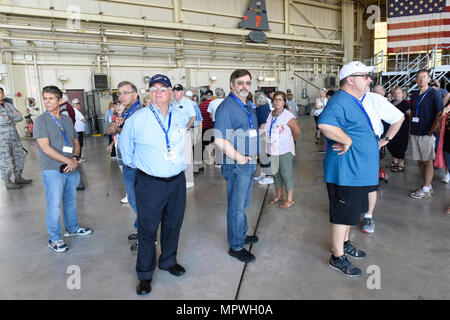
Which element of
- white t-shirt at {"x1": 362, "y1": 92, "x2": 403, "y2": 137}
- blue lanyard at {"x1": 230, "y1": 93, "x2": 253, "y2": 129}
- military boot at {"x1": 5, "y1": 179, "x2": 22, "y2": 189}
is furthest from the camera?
military boot at {"x1": 5, "y1": 179, "x2": 22, "y2": 189}

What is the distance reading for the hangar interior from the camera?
2469mm

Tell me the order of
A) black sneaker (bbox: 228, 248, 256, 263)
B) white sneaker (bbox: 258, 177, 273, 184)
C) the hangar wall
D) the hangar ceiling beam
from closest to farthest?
black sneaker (bbox: 228, 248, 256, 263), white sneaker (bbox: 258, 177, 273, 184), the hangar ceiling beam, the hangar wall

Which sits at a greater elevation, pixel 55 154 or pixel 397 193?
pixel 55 154

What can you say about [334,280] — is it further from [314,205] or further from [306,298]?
[314,205]

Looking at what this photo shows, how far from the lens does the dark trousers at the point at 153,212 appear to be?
235cm

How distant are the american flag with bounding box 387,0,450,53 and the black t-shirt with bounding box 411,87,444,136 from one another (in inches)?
482

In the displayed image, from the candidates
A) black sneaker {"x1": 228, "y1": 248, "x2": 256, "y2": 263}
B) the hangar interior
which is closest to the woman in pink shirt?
the hangar interior

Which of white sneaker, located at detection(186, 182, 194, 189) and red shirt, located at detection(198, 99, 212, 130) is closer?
white sneaker, located at detection(186, 182, 194, 189)

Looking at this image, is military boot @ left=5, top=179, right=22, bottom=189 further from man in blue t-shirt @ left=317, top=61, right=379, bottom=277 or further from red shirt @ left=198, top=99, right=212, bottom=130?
man in blue t-shirt @ left=317, top=61, right=379, bottom=277

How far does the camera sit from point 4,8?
10.5m

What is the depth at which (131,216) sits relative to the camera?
13.4 ft

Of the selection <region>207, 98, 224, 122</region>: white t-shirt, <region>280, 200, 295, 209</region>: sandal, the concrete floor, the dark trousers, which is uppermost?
<region>207, 98, 224, 122</region>: white t-shirt

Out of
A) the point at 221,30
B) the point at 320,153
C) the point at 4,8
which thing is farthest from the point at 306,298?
the point at 221,30

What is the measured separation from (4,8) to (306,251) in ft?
42.1
